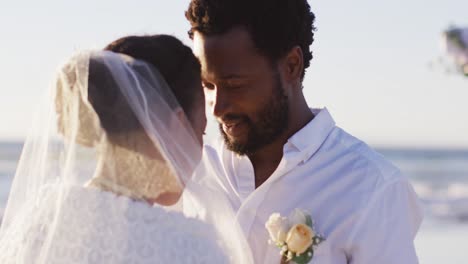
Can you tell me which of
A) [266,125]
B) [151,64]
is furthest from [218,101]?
[151,64]

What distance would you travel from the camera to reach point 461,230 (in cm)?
1578

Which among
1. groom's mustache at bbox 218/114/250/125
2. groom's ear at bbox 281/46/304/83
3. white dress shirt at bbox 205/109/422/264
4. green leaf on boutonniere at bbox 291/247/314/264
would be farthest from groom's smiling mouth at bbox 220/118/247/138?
green leaf on boutonniere at bbox 291/247/314/264

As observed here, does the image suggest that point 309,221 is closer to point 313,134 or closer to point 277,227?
point 277,227

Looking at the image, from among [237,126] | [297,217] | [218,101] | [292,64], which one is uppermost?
[292,64]

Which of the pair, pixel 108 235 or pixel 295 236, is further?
pixel 295 236

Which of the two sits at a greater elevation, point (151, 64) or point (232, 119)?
point (151, 64)

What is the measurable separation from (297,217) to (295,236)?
0.43 feet

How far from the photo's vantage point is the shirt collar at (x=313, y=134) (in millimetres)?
3816

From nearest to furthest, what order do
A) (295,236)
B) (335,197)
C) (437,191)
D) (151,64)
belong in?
(151,64) < (295,236) < (335,197) < (437,191)

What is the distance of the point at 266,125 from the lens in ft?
12.8

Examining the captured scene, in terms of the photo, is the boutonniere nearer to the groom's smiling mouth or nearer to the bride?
the bride

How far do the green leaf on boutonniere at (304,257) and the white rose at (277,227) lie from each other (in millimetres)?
78

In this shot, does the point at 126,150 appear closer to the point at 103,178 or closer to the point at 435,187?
the point at 103,178

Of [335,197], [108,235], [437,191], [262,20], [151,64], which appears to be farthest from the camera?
[437,191]
